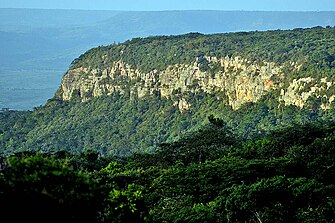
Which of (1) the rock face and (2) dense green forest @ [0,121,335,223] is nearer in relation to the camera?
(2) dense green forest @ [0,121,335,223]

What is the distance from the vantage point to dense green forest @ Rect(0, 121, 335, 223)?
496 inches

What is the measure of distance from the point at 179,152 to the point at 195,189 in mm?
16329

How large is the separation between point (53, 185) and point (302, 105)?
196 ft

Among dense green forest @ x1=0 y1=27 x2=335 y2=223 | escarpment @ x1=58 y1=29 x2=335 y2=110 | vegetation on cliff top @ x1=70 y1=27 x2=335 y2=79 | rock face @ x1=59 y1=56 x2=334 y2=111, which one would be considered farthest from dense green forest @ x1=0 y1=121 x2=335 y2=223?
vegetation on cliff top @ x1=70 y1=27 x2=335 y2=79

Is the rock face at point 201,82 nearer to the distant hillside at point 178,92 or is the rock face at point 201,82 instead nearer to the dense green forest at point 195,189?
the distant hillside at point 178,92

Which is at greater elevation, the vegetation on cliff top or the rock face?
the vegetation on cliff top

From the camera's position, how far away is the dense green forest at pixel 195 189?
12586 millimetres

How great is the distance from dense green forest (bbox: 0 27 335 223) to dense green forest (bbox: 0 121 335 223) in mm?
30

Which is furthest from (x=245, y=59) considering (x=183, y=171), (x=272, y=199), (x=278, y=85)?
(x=272, y=199)

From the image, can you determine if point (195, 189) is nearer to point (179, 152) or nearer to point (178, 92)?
point (179, 152)

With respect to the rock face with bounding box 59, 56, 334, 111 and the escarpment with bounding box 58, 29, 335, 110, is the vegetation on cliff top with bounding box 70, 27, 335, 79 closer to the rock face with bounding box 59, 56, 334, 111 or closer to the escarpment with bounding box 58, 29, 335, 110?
the escarpment with bounding box 58, 29, 335, 110

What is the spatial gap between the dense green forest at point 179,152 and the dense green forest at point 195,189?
30 mm

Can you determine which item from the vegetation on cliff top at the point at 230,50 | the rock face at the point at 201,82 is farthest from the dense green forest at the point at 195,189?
the vegetation on cliff top at the point at 230,50

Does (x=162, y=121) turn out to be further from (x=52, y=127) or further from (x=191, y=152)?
(x=191, y=152)
